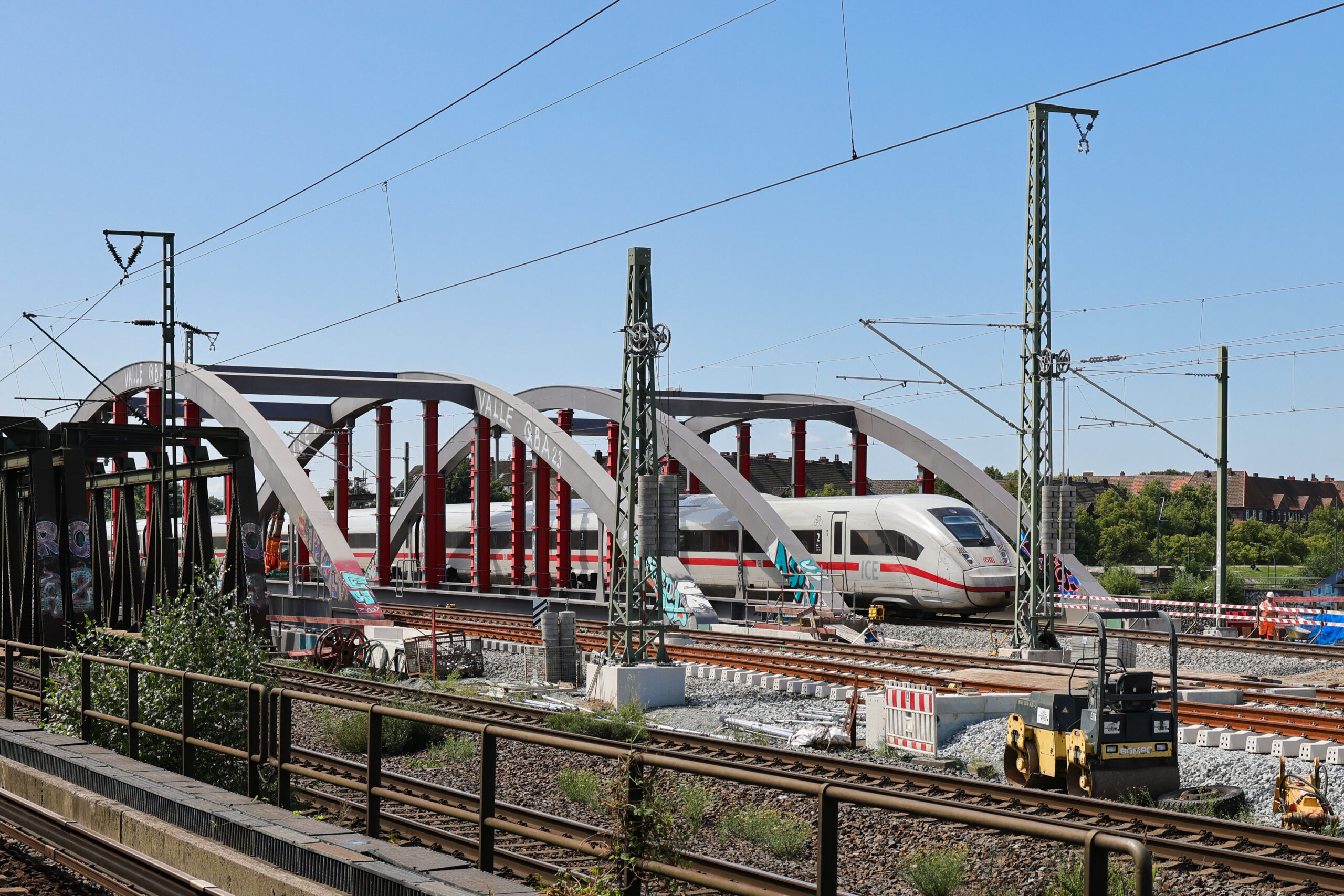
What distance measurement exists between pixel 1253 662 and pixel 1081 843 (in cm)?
2287

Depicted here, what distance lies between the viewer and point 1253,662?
24766 millimetres

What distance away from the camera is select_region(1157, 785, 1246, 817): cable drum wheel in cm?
1129

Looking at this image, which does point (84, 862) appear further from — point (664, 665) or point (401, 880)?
point (664, 665)

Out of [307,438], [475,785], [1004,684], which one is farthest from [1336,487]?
[475,785]

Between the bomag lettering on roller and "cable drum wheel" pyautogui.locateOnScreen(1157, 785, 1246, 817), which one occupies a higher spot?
the bomag lettering on roller

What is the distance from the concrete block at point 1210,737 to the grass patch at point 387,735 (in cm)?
866

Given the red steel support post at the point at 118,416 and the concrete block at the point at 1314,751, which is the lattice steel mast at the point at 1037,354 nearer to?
the concrete block at the point at 1314,751

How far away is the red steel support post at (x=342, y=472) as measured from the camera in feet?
150

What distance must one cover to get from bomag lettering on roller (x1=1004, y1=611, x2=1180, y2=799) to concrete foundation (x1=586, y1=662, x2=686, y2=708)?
8053 millimetres

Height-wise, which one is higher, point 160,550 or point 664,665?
point 160,550

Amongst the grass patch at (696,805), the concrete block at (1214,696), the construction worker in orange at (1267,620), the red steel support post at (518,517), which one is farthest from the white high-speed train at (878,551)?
the grass patch at (696,805)

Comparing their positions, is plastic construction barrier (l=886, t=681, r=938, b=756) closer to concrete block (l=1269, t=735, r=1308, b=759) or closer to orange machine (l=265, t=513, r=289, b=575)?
concrete block (l=1269, t=735, r=1308, b=759)

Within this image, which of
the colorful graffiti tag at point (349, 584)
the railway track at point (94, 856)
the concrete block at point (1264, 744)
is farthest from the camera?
the colorful graffiti tag at point (349, 584)

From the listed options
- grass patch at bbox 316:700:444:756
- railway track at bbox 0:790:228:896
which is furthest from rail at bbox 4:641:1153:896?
grass patch at bbox 316:700:444:756
